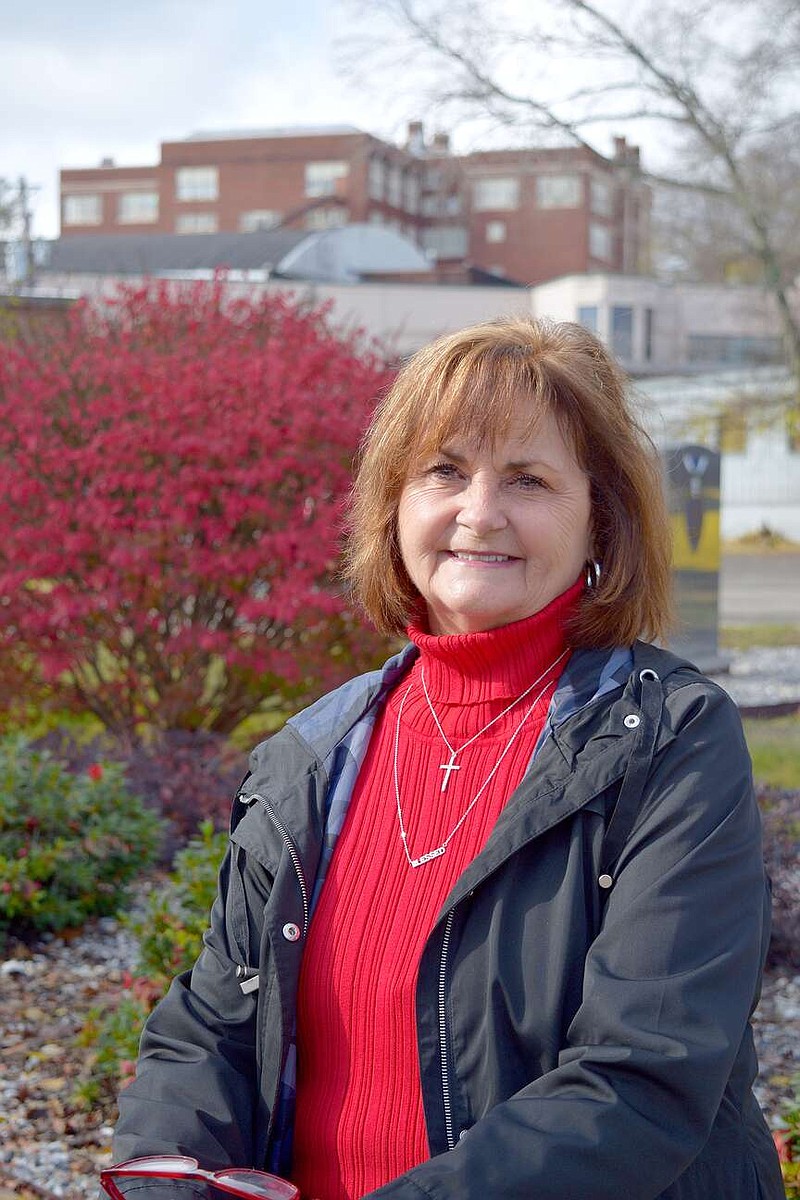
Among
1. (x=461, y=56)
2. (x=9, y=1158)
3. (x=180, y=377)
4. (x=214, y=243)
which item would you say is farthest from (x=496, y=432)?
(x=214, y=243)

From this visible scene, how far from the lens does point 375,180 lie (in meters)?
63.0

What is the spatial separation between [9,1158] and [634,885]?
8.28 ft

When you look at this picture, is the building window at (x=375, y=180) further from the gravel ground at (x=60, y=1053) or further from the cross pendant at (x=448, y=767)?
the cross pendant at (x=448, y=767)

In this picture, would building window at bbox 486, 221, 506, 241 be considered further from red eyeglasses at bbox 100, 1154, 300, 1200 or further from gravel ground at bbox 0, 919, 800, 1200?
red eyeglasses at bbox 100, 1154, 300, 1200

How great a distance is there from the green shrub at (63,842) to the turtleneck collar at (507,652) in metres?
3.33

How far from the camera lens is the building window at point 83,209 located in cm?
7144

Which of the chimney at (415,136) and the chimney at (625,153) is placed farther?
the chimney at (625,153)

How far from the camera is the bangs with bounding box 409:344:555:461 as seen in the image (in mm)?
2113

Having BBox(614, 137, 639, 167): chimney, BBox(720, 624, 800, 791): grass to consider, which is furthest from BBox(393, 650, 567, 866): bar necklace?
BBox(614, 137, 639, 167): chimney

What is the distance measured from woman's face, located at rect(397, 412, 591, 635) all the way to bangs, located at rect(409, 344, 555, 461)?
2 cm

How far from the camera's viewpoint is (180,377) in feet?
22.1

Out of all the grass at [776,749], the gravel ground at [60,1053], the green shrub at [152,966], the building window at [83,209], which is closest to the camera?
the gravel ground at [60,1053]

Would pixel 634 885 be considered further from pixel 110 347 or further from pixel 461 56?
pixel 461 56

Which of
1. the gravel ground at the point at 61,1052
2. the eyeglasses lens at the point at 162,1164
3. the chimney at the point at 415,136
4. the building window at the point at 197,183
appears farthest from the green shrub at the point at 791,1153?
the building window at the point at 197,183
